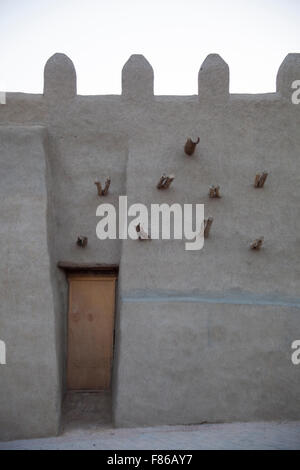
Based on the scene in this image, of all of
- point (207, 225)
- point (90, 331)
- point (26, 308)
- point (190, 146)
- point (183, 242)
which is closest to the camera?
point (26, 308)

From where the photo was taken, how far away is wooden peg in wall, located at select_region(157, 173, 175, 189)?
767 centimetres

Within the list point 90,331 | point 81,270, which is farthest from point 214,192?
point 90,331

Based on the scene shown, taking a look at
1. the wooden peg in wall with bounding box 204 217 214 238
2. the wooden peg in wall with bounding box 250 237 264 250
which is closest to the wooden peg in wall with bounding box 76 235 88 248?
the wooden peg in wall with bounding box 204 217 214 238

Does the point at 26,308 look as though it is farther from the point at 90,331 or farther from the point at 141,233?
the point at 141,233

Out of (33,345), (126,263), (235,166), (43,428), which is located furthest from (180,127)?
(43,428)

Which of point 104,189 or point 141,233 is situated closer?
point 141,233

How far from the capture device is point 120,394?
715 centimetres

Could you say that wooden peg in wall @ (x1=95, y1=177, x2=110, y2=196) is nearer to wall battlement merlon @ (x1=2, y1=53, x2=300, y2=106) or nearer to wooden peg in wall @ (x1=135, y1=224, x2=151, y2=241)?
wooden peg in wall @ (x1=135, y1=224, x2=151, y2=241)

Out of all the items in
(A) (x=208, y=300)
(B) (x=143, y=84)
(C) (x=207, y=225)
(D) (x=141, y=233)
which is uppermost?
(B) (x=143, y=84)

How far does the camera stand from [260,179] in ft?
26.0

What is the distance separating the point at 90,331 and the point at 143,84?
431 cm

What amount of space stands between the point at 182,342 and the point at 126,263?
1466 mm

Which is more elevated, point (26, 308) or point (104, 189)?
point (104, 189)

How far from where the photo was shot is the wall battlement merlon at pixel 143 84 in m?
8.43
